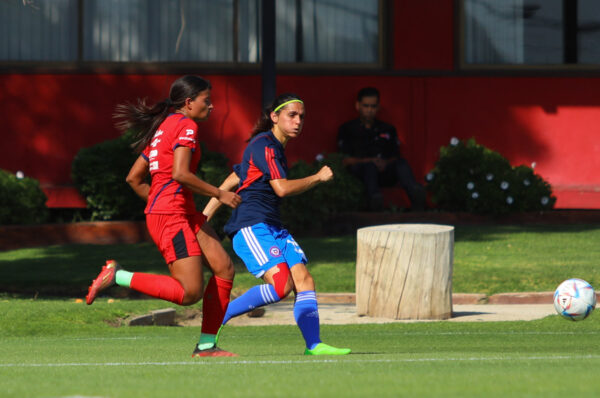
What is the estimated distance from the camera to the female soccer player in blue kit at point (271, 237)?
8375 mm

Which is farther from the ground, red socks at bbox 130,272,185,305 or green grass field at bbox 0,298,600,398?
red socks at bbox 130,272,185,305

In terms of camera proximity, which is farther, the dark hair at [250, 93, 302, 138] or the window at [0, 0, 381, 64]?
the window at [0, 0, 381, 64]

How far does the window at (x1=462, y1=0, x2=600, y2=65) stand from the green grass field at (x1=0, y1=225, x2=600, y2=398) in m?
3.39

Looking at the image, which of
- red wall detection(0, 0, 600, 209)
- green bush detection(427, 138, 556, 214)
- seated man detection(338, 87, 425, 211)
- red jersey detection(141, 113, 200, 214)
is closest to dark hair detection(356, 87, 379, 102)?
seated man detection(338, 87, 425, 211)

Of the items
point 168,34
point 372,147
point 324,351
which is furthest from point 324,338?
point 168,34

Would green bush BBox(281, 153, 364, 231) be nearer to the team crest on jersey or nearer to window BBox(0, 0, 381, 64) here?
window BBox(0, 0, 381, 64)

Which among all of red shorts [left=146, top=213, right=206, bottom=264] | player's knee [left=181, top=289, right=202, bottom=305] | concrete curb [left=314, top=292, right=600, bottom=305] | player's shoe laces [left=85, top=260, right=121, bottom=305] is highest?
red shorts [left=146, top=213, right=206, bottom=264]

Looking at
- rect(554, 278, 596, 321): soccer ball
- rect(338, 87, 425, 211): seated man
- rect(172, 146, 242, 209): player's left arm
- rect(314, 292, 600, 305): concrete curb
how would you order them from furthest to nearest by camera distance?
rect(338, 87, 425, 211): seated man < rect(314, 292, 600, 305): concrete curb < rect(554, 278, 596, 321): soccer ball < rect(172, 146, 242, 209): player's left arm

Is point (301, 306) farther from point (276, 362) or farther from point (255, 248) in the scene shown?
point (276, 362)

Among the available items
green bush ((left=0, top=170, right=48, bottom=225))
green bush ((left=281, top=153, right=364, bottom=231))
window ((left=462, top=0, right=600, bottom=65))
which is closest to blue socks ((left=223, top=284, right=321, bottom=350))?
green bush ((left=281, top=153, right=364, bottom=231))

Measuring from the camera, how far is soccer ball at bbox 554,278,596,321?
10.4 meters

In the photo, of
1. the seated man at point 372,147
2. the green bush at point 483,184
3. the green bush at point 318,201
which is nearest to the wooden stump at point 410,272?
the green bush at point 318,201

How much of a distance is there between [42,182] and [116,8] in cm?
317

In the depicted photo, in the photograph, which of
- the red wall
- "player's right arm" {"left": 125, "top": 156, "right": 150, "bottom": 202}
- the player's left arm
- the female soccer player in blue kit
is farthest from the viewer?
the red wall
